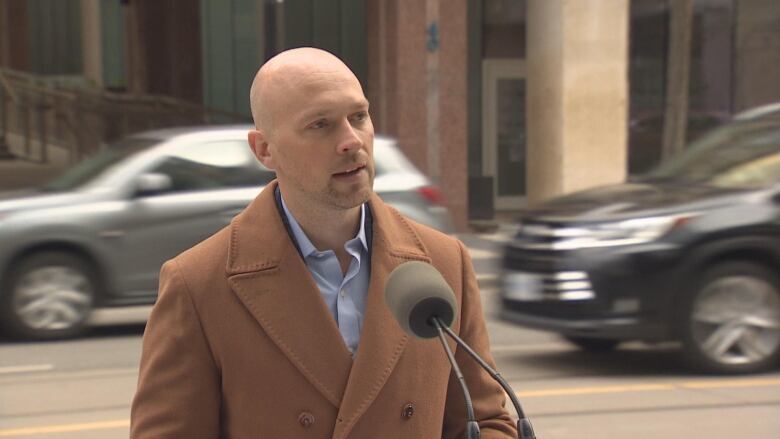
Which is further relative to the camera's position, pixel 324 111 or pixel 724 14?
pixel 724 14

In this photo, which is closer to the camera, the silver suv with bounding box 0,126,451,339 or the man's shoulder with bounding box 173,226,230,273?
the man's shoulder with bounding box 173,226,230,273

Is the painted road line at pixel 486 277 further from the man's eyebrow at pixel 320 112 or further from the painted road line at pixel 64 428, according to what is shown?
the man's eyebrow at pixel 320 112

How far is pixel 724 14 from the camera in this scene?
2470 cm

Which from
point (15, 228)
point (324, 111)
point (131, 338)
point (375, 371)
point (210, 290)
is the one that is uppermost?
point (324, 111)

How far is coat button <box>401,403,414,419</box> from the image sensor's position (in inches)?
87.8

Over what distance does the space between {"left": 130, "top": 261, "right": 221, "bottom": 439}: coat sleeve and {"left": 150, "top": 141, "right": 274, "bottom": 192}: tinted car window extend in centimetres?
875

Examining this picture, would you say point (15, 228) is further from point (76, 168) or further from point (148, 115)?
point (148, 115)

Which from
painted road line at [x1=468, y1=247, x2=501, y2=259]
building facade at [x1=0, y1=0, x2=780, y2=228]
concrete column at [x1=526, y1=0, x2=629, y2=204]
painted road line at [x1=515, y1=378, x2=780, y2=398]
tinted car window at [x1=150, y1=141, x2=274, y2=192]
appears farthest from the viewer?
building facade at [x1=0, y1=0, x2=780, y2=228]

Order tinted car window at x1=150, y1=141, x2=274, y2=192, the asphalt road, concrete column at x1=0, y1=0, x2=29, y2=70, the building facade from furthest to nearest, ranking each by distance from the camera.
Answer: concrete column at x1=0, y1=0, x2=29, y2=70 < the building facade < tinted car window at x1=150, y1=141, x2=274, y2=192 < the asphalt road

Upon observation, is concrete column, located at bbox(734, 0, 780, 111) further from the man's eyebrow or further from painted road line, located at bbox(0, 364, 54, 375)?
the man's eyebrow

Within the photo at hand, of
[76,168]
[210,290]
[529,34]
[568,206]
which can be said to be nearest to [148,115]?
[529,34]

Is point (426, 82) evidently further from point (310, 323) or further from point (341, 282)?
point (310, 323)

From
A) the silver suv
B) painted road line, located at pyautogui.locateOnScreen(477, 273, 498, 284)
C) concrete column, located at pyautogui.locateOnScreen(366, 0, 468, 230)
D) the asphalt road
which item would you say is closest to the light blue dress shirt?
the asphalt road

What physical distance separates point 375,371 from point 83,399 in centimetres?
633
